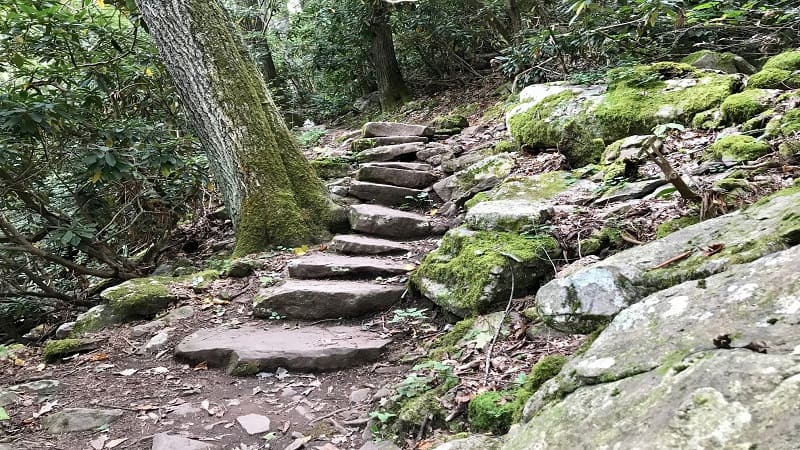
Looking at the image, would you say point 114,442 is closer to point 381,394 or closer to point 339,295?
point 381,394

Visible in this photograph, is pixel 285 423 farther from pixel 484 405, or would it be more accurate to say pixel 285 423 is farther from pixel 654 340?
pixel 654 340

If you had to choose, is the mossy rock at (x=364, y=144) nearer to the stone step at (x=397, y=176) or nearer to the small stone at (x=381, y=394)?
the stone step at (x=397, y=176)

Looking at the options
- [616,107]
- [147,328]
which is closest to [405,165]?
[616,107]

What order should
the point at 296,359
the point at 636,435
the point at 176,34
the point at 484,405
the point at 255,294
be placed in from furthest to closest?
1. the point at 176,34
2. the point at 255,294
3. the point at 296,359
4. the point at 484,405
5. the point at 636,435

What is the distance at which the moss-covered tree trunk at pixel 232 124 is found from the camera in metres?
5.33

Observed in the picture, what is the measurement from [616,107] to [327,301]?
128 inches

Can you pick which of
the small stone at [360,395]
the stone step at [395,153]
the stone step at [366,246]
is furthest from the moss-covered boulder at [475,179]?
the small stone at [360,395]

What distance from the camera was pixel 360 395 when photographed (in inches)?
123

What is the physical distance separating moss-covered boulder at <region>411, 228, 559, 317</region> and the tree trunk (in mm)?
8249

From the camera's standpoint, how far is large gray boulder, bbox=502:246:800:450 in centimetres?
107

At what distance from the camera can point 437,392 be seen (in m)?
2.66

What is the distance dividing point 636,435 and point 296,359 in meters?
2.62

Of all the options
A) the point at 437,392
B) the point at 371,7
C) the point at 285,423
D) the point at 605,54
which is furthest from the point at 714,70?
the point at 371,7

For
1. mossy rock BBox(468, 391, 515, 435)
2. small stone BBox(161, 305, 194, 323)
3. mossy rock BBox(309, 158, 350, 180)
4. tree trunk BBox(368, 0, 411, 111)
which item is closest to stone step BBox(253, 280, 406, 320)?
small stone BBox(161, 305, 194, 323)
